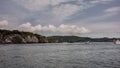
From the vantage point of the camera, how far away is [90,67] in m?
36.0

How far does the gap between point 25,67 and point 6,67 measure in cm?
329

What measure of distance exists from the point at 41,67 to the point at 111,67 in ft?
40.5

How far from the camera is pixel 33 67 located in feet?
117

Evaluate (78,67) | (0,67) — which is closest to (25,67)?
(0,67)

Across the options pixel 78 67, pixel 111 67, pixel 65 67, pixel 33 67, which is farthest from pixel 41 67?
pixel 111 67

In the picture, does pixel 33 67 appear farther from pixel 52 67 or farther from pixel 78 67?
pixel 78 67

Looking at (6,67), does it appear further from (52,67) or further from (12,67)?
(52,67)

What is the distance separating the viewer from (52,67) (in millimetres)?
35750

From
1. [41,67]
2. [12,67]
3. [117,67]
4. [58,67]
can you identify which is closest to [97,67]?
[117,67]

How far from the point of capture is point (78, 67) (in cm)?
3628

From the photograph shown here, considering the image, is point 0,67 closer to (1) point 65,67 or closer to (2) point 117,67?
(1) point 65,67

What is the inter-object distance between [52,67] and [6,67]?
799 centimetres

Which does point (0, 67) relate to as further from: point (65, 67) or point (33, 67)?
point (65, 67)

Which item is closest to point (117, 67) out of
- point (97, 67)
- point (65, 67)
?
point (97, 67)
